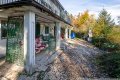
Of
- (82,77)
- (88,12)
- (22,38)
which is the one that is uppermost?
(88,12)

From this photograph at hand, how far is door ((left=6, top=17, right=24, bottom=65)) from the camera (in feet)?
35.7

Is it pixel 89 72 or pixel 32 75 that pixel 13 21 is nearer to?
pixel 32 75

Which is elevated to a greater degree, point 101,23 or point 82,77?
point 101,23

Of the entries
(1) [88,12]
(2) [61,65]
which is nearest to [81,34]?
(1) [88,12]

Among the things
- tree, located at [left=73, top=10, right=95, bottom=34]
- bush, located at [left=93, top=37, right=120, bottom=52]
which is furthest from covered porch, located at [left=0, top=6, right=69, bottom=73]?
tree, located at [left=73, top=10, right=95, bottom=34]

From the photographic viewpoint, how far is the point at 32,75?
977 cm

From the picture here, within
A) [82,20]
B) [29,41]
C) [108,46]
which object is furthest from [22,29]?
[82,20]

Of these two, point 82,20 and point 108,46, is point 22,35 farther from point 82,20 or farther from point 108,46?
point 82,20

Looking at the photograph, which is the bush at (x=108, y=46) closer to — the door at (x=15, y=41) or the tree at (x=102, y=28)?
the tree at (x=102, y=28)

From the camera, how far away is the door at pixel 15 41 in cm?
1088

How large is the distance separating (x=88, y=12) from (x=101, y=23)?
3122cm

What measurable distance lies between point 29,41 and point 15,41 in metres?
1.38

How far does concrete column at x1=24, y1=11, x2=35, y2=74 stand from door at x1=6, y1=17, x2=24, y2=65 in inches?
20.8

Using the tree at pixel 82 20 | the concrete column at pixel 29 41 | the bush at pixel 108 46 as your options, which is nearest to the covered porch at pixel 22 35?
the concrete column at pixel 29 41
